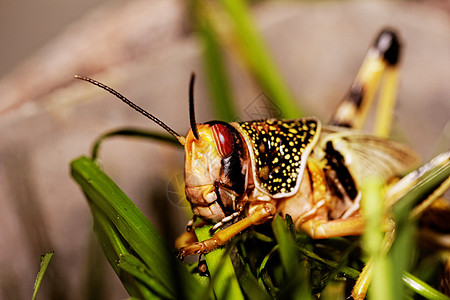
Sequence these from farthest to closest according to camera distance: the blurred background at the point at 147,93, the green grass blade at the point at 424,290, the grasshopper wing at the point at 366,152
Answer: the blurred background at the point at 147,93 → the grasshopper wing at the point at 366,152 → the green grass blade at the point at 424,290

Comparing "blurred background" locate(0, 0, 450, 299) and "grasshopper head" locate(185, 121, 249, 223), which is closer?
"grasshopper head" locate(185, 121, 249, 223)

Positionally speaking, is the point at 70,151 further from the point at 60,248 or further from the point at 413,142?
the point at 413,142

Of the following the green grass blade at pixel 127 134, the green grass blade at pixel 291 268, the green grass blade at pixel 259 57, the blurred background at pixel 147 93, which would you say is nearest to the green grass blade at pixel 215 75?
the blurred background at pixel 147 93

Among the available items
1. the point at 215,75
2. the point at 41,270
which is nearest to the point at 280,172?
the point at 41,270

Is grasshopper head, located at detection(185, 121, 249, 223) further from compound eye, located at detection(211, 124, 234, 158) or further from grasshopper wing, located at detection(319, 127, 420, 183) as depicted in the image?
grasshopper wing, located at detection(319, 127, 420, 183)

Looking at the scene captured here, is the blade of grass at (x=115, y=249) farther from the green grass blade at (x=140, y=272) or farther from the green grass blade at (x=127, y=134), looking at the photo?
the green grass blade at (x=127, y=134)

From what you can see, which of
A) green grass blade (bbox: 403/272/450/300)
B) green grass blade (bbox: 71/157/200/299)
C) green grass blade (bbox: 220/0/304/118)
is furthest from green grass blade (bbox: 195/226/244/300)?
green grass blade (bbox: 220/0/304/118)

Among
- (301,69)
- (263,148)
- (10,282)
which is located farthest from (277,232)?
(301,69)

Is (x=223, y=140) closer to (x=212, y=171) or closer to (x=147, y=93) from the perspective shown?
(x=212, y=171)
